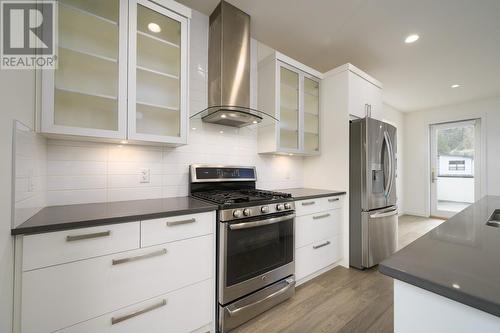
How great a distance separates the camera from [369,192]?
2.43 m

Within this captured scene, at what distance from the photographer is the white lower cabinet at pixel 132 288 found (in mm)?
959

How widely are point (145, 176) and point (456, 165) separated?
21.1ft

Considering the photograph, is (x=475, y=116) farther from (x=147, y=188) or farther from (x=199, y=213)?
(x=147, y=188)

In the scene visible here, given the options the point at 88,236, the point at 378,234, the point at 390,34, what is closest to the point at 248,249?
the point at 88,236

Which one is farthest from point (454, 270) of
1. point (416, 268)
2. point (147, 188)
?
point (147, 188)

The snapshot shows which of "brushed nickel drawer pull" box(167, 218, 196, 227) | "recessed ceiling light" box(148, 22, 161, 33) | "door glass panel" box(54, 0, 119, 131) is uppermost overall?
"recessed ceiling light" box(148, 22, 161, 33)

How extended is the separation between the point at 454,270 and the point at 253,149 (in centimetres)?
205

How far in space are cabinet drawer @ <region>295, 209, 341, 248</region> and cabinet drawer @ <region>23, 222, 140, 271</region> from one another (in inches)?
58.3

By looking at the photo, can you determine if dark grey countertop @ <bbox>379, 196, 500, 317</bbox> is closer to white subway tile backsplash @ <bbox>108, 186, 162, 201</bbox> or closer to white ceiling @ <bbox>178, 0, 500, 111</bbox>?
white subway tile backsplash @ <bbox>108, 186, 162, 201</bbox>

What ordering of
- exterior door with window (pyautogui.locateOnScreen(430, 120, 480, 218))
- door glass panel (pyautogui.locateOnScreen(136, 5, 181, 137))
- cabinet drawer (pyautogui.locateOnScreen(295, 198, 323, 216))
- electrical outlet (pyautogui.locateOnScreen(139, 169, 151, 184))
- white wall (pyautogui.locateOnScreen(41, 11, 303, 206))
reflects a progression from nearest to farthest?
white wall (pyautogui.locateOnScreen(41, 11, 303, 206))
door glass panel (pyautogui.locateOnScreen(136, 5, 181, 137))
electrical outlet (pyautogui.locateOnScreen(139, 169, 151, 184))
cabinet drawer (pyautogui.locateOnScreen(295, 198, 323, 216))
exterior door with window (pyautogui.locateOnScreen(430, 120, 480, 218))

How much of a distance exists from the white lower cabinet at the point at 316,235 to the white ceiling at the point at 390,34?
1912mm

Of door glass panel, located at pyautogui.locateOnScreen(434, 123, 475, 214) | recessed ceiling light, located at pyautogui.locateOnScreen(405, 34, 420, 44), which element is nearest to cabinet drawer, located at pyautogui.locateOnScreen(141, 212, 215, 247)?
recessed ceiling light, located at pyautogui.locateOnScreen(405, 34, 420, 44)

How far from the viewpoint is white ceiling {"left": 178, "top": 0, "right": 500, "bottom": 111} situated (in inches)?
78.2

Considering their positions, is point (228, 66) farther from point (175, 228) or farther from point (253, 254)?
point (253, 254)
